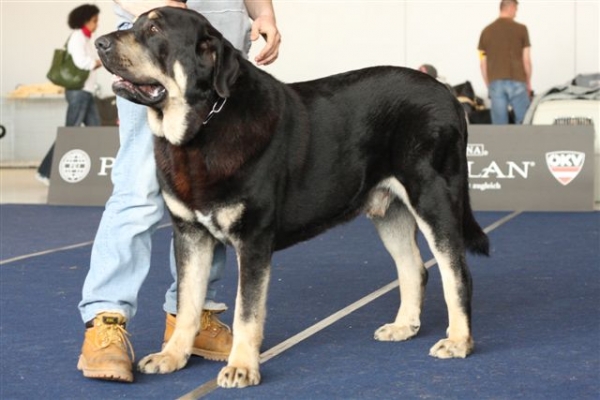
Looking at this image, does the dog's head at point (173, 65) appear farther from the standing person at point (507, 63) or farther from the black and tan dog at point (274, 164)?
the standing person at point (507, 63)

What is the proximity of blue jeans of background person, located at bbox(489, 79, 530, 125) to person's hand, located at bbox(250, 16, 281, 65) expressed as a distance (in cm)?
739

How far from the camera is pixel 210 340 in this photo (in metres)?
3.57

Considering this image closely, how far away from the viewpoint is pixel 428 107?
3592 mm

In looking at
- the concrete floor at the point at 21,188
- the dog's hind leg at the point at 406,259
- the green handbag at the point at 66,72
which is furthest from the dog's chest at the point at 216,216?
the green handbag at the point at 66,72

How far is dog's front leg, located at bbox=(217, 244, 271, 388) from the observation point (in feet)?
10.4

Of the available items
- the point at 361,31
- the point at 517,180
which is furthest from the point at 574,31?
the point at 517,180

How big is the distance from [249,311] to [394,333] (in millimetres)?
827

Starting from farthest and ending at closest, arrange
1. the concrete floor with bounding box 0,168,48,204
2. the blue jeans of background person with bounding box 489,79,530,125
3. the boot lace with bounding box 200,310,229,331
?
the blue jeans of background person with bounding box 489,79,530,125
the concrete floor with bounding box 0,168,48,204
the boot lace with bounding box 200,310,229,331

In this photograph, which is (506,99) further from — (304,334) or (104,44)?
(104,44)

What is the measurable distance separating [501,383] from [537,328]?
0.84 metres

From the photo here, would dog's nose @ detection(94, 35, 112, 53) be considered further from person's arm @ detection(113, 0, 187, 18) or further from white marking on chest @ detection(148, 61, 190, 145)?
person's arm @ detection(113, 0, 187, 18)

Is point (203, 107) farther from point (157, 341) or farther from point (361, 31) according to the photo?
point (361, 31)

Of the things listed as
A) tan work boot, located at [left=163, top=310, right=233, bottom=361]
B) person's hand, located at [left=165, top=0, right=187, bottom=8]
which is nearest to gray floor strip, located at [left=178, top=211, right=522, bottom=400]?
tan work boot, located at [left=163, top=310, right=233, bottom=361]

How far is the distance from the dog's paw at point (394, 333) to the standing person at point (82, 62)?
7.61 metres
